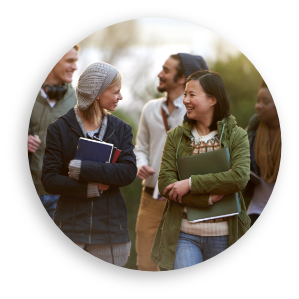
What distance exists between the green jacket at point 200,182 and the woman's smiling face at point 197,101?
0.37ft

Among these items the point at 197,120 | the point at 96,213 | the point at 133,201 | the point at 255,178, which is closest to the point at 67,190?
the point at 96,213

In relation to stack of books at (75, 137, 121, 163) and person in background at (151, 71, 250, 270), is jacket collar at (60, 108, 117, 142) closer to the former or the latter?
stack of books at (75, 137, 121, 163)

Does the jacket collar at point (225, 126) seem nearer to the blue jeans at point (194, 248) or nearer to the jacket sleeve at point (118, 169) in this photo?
the jacket sleeve at point (118, 169)

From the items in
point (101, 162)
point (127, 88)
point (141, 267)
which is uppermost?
point (127, 88)

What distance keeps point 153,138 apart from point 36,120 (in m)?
0.95

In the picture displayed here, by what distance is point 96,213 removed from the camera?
2.82m

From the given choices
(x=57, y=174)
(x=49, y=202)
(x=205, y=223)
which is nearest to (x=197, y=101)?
(x=205, y=223)

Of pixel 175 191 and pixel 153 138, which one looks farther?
pixel 153 138

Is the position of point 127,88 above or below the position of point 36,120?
above

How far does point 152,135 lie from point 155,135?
28 millimetres

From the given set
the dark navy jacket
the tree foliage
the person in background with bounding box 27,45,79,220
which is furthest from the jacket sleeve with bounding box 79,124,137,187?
the tree foliage

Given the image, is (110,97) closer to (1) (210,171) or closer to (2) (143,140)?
(2) (143,140)

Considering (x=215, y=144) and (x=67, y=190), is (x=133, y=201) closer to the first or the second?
(x=67, y=190)

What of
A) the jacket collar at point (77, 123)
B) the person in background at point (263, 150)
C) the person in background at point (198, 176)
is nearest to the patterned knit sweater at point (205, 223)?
the person in background at point (198, 176)
